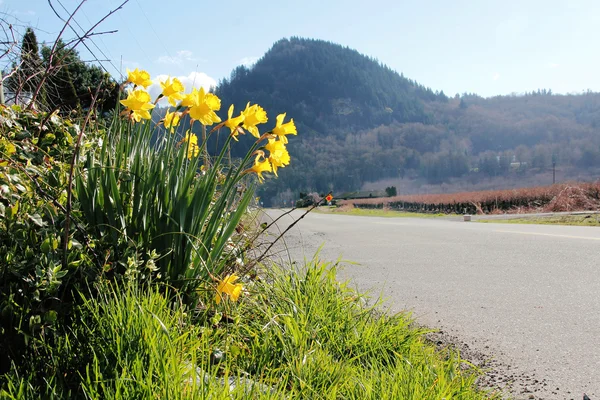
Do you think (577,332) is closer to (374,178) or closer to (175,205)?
(175,205)

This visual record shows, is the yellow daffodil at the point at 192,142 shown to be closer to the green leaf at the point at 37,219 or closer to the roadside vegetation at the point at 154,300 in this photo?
the roadside vegetation at the point at 154,300

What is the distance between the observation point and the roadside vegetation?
60.6 inches

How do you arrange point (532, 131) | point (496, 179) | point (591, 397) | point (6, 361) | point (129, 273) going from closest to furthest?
1. point (6, 361)
2. point (129, 273)
3. point (591, 397)
4. point (496, 179)
5. point (532, 131)

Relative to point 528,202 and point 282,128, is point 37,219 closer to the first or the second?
point 282,128

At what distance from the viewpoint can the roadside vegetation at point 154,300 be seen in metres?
1.54

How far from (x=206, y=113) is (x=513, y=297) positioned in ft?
9.67

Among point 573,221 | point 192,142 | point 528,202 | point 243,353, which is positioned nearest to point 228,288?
point 243,353

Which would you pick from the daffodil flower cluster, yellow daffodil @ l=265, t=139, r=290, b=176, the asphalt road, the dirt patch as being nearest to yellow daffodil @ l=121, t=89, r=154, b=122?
the daffodil flower cluster

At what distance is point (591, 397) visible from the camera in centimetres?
207

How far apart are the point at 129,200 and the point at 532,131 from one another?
20658cm

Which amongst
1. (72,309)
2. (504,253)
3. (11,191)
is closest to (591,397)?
(72,309)

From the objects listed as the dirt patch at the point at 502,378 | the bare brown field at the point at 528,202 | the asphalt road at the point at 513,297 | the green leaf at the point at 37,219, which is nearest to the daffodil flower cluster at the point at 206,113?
the green leaf at the point at 37,219

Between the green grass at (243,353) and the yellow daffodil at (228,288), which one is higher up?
the yellow daffodil at (228,288)

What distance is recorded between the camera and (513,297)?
3992 mm
